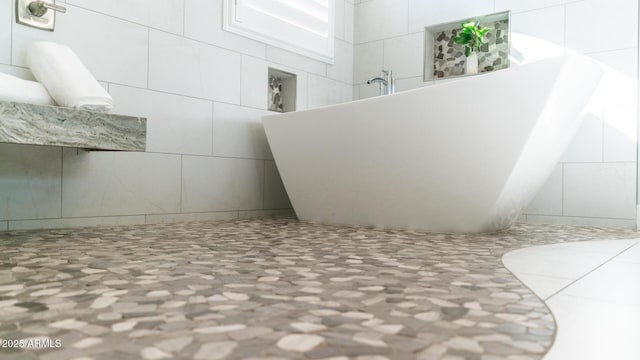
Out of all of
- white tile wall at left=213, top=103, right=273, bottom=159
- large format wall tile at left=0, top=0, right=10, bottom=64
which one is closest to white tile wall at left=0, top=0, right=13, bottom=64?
large format wall tile at left=0, top=0, right=10, bottom=64

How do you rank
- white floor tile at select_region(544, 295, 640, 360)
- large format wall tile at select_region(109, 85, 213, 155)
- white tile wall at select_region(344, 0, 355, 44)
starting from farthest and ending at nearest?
white tile wall at select_region(344, 0, 355, 44), large format wall tile at select_region(109, 85, 213, 155), white floor tile at select_region(544, 295, 640, 360)

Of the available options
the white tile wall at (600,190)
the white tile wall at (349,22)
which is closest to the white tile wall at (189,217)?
the white tile wall at (349,22)

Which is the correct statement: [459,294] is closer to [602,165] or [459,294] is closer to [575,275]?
[575,275]

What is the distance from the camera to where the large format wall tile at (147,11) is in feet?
7.36

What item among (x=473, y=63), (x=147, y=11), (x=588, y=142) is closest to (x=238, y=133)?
(x=147, y=11)

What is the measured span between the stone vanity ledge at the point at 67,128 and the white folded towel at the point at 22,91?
0.30ft

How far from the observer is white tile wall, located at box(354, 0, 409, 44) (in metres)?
3.42

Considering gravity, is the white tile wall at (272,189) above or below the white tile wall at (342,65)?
below

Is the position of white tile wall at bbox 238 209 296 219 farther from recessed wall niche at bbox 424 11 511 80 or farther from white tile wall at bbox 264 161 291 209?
recessed wall niche at bbox 424 11 511 80

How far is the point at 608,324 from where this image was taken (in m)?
0.80

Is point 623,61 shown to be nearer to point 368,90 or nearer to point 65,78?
point 368,90

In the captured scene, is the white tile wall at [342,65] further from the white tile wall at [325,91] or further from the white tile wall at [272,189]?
the white tile wall at [272,189]

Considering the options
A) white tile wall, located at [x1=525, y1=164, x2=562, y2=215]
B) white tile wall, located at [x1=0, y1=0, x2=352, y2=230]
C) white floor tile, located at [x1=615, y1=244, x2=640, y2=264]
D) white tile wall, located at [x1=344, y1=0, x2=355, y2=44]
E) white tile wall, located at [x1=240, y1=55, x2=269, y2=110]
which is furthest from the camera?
white tile wall, located at [x1=344, y1=0, x2=355, y2=44]

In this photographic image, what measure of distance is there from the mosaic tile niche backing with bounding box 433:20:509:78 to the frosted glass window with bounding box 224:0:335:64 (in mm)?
753
